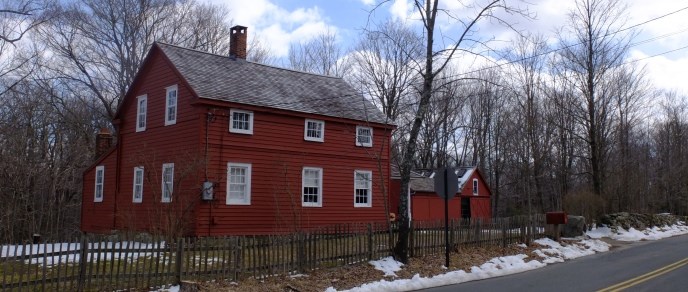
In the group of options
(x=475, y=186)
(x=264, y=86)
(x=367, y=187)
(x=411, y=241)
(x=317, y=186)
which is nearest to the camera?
(x=411, y=241)

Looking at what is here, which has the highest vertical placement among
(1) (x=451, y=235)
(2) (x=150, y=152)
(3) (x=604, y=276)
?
(2) (x=150, y=152)

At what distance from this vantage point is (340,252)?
45.9 ft

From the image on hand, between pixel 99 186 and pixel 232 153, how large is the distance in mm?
8888

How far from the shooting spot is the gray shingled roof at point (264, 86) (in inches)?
862

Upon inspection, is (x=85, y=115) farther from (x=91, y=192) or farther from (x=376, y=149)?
(x=376, y=149)

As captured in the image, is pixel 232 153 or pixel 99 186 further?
pixel 99 186

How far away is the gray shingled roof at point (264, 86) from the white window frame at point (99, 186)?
22.9 ft

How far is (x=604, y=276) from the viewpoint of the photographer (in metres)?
13.6

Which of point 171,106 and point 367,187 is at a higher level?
point 171,106

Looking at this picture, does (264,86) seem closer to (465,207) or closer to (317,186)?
(317,186)

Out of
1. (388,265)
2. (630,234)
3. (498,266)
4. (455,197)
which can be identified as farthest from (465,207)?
(388,265)

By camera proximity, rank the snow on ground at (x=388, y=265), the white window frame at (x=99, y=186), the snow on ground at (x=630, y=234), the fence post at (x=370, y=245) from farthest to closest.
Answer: the snow on ground at (x=630, y=234), the white window frame at (x=99, y=186), the fence post at (x=370, y=245), the snow on ground at (x=388, y=265)

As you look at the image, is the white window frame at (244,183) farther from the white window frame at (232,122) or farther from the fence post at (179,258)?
the fence post at (179,258)

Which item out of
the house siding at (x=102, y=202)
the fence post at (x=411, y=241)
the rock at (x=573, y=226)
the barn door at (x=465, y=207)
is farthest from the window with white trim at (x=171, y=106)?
the barn door at (x=465, y=207)
